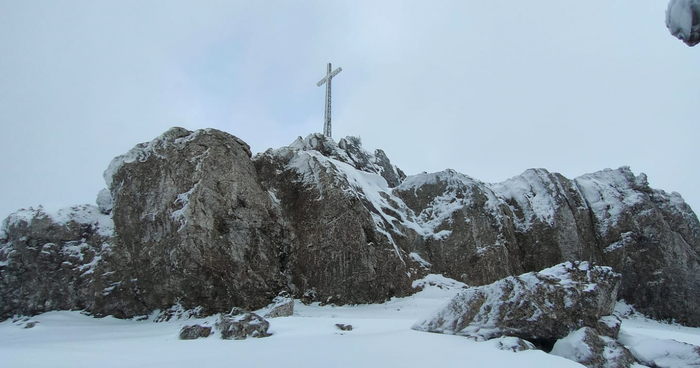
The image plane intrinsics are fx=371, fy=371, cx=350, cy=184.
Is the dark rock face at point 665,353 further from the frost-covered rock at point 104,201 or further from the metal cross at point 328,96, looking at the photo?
the metal cross at point 328,96

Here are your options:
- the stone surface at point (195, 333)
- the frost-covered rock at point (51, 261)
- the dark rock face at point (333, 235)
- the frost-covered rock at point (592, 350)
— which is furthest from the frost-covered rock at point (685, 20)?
the frost-covered rock at point (51, 261)

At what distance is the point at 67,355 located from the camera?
6.36 metres

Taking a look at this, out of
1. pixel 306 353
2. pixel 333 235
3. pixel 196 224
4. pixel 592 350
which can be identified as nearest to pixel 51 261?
pixel 196 224

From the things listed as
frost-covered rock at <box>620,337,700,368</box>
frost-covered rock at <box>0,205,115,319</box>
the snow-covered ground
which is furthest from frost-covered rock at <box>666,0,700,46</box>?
frost-covered rock at <box>0,205,115,319</box>

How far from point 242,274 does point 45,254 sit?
448 inches

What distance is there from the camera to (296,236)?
2145cm

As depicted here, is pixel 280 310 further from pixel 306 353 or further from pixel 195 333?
pixel 306 353

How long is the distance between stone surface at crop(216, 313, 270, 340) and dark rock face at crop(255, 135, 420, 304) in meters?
10.5

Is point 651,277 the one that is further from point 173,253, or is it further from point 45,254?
point 45,254

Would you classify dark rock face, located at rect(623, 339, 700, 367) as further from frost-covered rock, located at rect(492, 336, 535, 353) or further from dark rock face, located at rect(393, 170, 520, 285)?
dark rock face, located at rect(393, 170, 520, 285)

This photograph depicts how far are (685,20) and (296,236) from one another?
1980cm

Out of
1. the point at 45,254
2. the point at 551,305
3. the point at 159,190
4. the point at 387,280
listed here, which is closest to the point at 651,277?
the point at 387,280

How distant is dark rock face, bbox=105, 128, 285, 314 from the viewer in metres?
18.6

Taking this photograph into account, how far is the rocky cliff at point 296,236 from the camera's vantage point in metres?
19.3
